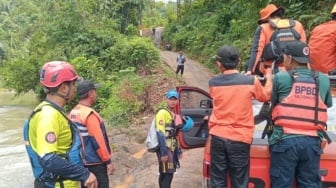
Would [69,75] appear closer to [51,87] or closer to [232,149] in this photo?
[51,87]

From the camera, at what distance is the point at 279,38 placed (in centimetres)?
445

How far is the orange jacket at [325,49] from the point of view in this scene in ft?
15.6

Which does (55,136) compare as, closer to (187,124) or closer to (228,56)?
(228,56)

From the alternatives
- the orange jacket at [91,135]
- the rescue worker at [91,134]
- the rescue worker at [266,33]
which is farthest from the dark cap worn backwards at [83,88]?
the rescue worker at [266,33]

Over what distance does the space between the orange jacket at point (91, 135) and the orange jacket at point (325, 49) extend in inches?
95.9

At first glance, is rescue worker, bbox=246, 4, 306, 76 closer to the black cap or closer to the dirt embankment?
the black cap

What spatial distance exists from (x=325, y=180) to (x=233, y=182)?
2.35ft

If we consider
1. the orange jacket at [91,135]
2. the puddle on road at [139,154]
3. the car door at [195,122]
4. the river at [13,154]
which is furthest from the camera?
the river at [13,154]

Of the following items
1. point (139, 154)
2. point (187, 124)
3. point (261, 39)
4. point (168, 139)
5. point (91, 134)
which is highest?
point (261, 39)

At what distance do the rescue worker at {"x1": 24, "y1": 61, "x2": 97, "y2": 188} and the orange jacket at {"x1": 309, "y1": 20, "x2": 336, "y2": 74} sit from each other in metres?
2.81

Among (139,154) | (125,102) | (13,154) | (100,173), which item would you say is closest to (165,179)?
(100,173)

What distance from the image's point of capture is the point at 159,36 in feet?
134

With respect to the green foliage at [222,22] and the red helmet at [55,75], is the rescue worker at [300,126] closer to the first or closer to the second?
the red helmet at [55,75]

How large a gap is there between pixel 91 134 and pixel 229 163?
1.48 meters
